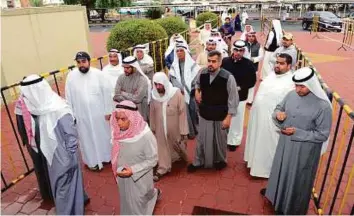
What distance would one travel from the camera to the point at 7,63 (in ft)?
24.7

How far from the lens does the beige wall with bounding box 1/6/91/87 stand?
757 centimetres

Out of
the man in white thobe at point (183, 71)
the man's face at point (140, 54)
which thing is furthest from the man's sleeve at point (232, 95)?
the man's face at point (140, 54)

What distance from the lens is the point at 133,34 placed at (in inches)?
354

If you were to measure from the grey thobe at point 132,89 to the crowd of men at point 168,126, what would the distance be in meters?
0.02

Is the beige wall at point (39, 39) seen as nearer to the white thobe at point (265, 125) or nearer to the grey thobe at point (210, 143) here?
the grey thobe at point (210, 143)

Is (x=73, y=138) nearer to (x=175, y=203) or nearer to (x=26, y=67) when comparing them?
(x=175, y=203)

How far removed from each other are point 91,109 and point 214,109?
177cm

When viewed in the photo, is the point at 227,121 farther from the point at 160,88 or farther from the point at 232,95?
the point at 160,88

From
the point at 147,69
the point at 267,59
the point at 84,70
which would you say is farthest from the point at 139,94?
the point at 267,59

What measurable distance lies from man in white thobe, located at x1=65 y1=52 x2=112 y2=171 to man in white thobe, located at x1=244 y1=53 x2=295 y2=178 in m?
2.14

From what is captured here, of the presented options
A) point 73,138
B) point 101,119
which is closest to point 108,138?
point 101,119

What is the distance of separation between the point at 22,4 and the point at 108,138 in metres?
8.61

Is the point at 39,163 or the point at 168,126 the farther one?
the point at 168,126

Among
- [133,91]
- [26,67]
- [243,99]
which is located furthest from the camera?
[26,67]
